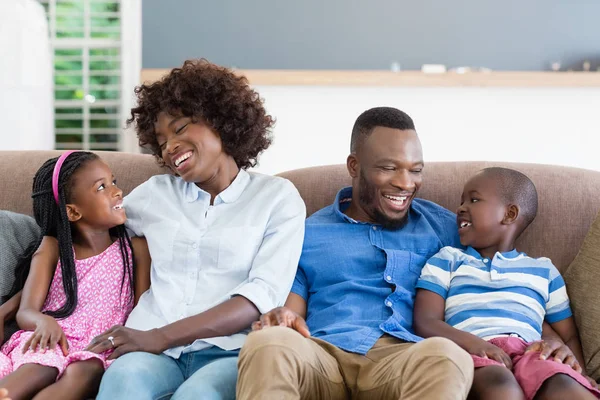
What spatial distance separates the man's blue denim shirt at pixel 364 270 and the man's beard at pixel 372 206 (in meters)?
0.02

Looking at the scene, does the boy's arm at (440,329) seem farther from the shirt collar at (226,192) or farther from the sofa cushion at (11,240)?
the sofa cushion at (11,240)

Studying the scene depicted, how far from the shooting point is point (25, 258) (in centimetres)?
192

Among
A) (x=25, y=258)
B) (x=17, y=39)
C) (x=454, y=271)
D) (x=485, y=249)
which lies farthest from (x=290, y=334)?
(x=17, y=39)

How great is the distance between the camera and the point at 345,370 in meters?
1.66

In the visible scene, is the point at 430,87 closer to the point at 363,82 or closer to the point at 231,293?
the point at 363,82

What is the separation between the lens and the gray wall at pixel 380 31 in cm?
466

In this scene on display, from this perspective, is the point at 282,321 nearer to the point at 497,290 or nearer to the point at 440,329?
the point at 440,329

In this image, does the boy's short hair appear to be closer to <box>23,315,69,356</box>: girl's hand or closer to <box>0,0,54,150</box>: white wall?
<box>23,315,69,356</box>: girl's hand

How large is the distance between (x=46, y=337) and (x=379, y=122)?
37.5 inches

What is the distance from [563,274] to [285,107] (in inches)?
106

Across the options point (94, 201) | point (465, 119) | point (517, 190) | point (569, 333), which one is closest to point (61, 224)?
point (94, 201)

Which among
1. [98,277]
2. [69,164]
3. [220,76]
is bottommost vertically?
[98,277]

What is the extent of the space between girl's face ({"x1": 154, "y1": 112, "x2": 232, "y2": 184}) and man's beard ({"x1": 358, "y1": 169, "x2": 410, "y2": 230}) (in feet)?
1.17

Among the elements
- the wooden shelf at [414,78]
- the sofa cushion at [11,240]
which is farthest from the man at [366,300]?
the wooden shelf at [414,78]
